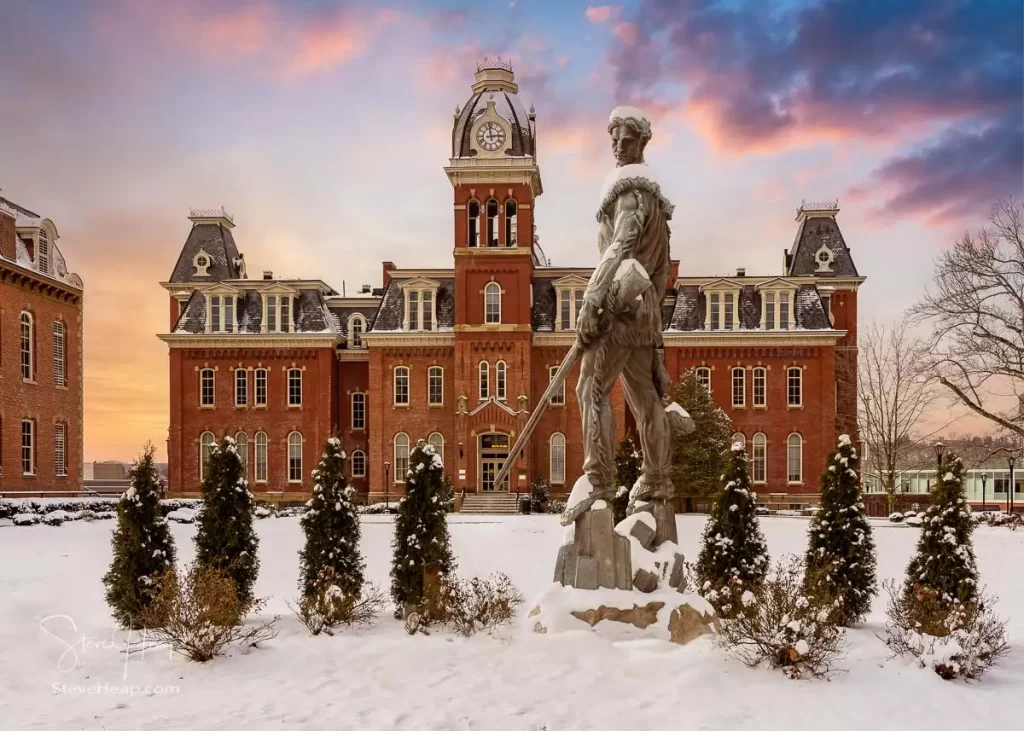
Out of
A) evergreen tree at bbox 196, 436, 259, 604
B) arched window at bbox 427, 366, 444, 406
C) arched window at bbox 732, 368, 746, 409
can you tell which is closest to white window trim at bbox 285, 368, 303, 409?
arched window at bbox 427, 366, 444, 406

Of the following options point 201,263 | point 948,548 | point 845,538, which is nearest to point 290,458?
point 201,263

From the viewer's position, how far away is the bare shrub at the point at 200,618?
7387 millimetres

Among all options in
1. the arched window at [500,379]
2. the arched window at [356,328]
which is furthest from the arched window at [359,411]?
the arched window at [500,379]

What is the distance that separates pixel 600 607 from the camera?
7.41 m

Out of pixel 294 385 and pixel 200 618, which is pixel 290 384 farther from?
pixel 200 618

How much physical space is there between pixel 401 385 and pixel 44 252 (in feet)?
54.9

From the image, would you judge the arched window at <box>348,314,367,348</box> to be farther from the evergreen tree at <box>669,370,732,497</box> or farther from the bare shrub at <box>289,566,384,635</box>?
the bare shrub at <box>289,566,384,635</box>

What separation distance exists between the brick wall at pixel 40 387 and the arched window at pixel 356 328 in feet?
41.5

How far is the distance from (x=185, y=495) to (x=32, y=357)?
34.9ft

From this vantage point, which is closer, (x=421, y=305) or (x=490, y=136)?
(x=490, y=136)

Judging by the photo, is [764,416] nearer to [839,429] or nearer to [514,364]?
[839,429]

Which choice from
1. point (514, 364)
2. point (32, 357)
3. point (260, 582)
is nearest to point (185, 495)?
point (32, 357)

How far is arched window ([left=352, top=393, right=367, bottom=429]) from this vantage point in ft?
133

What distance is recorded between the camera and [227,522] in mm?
10477
